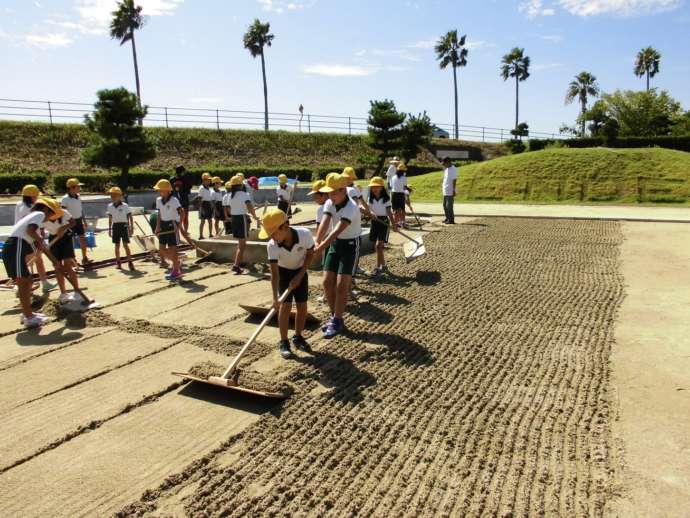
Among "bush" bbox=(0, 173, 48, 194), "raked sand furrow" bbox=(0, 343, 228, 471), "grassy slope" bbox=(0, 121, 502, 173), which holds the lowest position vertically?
"raked sand furrow" bbox=(0, 343, 228, 471)

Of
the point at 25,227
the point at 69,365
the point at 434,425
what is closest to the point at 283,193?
the point at 25,227

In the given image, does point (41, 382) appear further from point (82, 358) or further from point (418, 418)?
point (418, 418)

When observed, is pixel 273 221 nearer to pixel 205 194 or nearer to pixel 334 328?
pixel 334 328

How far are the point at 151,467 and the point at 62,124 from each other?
32001mm

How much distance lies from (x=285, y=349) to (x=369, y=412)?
1.36 m

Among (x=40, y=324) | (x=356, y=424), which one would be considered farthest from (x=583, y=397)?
(x=40, y=324)

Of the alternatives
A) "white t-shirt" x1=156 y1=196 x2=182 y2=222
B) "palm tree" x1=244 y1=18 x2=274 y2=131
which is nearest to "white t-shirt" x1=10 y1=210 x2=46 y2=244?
"white t-shirt" x1=156 y1=196 x2=182 y2=222

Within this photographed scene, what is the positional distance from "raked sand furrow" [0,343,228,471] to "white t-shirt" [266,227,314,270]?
1.11 m

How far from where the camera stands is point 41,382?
187 inches

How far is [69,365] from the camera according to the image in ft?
16.8

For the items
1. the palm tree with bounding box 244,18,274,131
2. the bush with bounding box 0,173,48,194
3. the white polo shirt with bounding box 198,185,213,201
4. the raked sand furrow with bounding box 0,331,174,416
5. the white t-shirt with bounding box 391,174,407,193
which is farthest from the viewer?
the palm tree with bounding box 244,18,274,131

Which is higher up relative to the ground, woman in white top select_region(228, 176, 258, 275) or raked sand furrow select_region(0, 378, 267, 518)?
woman in white top select_region(228, 176, 258, 275)

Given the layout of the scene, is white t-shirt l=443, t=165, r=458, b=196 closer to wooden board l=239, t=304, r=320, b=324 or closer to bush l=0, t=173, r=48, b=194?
wooden board l=239, t=304, r=320, b=324

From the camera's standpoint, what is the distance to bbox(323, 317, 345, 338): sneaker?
5773mm
